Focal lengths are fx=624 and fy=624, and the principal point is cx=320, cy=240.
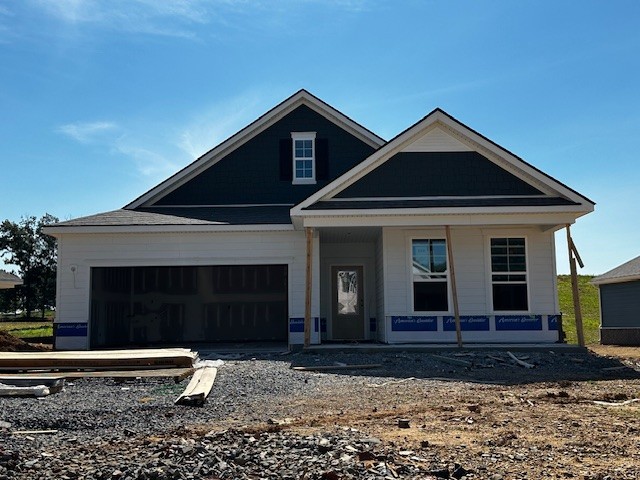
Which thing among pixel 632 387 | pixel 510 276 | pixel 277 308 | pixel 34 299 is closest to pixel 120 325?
pixel 277 308

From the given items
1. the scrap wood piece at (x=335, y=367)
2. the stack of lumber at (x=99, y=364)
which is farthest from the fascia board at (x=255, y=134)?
the scrap wood piece at (x=335, y=367)

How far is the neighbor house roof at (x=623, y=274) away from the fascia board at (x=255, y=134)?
458 inches

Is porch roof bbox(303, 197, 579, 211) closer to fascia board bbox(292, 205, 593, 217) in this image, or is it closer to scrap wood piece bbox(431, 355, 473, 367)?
fascia board bbox(292, 205, 593, 217)

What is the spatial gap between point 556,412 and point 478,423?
1.29m

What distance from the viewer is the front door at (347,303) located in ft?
60.7

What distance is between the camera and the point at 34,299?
5078 cm

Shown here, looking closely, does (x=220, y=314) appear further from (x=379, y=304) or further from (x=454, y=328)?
(x=454, y=328)

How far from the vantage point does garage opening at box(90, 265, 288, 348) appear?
21547 millimetres

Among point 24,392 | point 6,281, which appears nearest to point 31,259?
point 6,281

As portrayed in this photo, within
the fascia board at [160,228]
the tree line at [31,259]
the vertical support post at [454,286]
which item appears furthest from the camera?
the tree line at [31,259]

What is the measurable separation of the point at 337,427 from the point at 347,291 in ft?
39.4

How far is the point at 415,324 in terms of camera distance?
15.6m

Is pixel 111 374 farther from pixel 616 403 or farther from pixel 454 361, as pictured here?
pixel 616 403

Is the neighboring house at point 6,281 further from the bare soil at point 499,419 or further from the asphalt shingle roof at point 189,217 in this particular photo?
the bare soil at point 499,419
